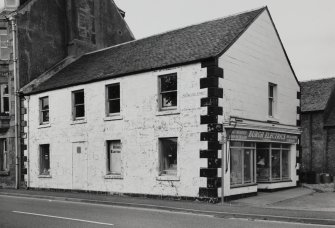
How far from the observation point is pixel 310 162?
1273 inches

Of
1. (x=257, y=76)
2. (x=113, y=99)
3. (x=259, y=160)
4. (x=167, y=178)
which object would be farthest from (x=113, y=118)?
(x=259, y=160)

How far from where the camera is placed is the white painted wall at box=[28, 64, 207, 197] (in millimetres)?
16250

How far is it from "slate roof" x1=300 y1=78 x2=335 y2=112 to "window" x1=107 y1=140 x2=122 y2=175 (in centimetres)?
1869

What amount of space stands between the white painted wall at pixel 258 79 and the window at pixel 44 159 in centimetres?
1141

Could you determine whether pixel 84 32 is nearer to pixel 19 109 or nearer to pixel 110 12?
pixel 110 12

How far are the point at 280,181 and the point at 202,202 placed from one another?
627cm

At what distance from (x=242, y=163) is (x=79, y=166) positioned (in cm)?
835

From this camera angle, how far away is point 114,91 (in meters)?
19.6

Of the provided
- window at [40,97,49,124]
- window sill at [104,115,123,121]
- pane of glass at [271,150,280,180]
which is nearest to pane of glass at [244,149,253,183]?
pane of glass at [271,150,280,180]

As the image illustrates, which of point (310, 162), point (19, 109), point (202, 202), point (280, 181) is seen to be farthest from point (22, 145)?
point (310, 162)

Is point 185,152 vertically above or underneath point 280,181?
above

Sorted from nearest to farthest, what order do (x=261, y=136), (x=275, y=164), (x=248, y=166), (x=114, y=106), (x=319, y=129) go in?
(x=248, y=166) → (x=261, y=136) → (x=114, y=106) → (x=275, y=164) → (x=319, y=129)

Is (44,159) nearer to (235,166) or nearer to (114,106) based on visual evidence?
(114,106)

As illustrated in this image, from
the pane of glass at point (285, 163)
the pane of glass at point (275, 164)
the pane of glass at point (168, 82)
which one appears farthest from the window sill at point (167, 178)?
the pane of glass at point (285, 163)
